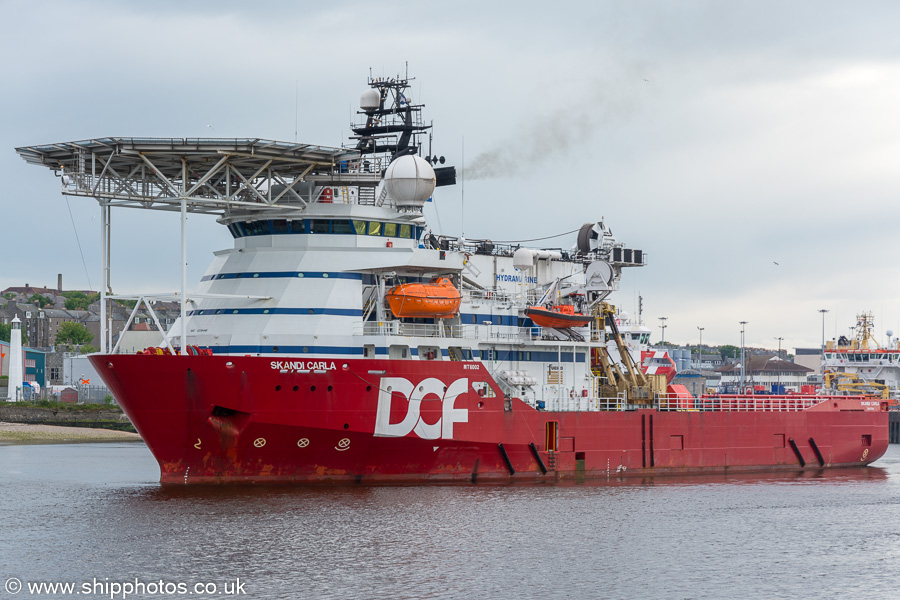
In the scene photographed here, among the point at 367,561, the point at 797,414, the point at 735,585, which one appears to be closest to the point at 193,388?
the point at 367,561

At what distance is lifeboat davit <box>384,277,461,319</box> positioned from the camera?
34.8 metres

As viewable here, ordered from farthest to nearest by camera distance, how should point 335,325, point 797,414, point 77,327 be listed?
1. point 77,327
2. point 797,414
3. point 335,325

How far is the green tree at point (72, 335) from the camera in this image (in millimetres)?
128625

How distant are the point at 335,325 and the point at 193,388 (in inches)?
196

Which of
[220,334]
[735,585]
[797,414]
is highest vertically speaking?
[220,334]

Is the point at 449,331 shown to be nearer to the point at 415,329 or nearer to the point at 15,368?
the point at 415,329

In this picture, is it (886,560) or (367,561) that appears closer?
(367,561)

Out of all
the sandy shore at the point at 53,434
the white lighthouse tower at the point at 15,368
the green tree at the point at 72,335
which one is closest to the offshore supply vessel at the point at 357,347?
the sandy shore at the point at 53,434

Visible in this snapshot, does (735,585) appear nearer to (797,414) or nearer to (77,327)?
(797,414)

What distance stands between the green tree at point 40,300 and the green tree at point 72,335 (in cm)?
3239

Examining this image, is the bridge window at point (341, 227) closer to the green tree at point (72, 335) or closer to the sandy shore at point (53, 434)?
the sandy shore at point (53, 434)

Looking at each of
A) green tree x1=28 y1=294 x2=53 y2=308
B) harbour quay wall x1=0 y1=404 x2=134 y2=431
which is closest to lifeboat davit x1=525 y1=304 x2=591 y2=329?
harbour quay wall x1=0 y1=404 x2=134 y2=431

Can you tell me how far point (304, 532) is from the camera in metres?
27.0

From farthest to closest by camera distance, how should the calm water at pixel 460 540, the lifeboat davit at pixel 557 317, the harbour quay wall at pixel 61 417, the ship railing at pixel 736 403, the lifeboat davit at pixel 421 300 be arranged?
the harbour quay wall at pixel 61 417, the ship railing at pixel 736 403, the lifeboat davit at pixel 557 317, the lifeboat davit at pixel 421 300, the calm water at pixel 460 540
